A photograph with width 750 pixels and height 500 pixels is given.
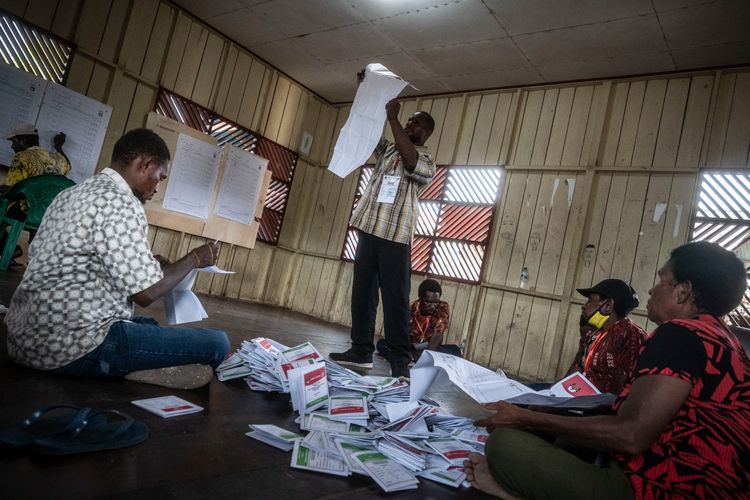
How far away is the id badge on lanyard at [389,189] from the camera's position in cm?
312

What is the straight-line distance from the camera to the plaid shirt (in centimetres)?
307

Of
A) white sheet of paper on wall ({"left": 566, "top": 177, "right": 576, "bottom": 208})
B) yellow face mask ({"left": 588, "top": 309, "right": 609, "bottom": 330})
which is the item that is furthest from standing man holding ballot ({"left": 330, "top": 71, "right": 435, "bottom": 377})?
white sheet of paper on wall ({"left": 566, "top": 177, "right": 576, "bottom": 208})

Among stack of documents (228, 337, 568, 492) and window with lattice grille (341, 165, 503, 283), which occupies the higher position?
window with lattice grille (341, 165, 503, 283)

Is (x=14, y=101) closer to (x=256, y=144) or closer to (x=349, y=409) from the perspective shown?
(x=256, y=144)

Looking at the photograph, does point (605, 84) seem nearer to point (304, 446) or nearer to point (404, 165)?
point (404, 165)

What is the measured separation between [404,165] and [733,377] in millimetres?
2350

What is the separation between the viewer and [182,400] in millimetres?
1729

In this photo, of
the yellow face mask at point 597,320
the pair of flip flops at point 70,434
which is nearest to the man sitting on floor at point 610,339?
the yellow face mask at point 597,320

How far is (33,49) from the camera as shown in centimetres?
505

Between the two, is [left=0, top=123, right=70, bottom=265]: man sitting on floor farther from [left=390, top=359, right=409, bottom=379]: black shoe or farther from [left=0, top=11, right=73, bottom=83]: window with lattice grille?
[left=390, top=359, right=409, bottom=379]: black shoe

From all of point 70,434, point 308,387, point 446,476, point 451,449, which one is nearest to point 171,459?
point 70,434

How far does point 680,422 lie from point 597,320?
93.2 inches

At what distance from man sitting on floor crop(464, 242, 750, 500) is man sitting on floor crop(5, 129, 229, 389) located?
1401mm

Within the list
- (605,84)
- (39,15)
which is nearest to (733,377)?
(605,84)
